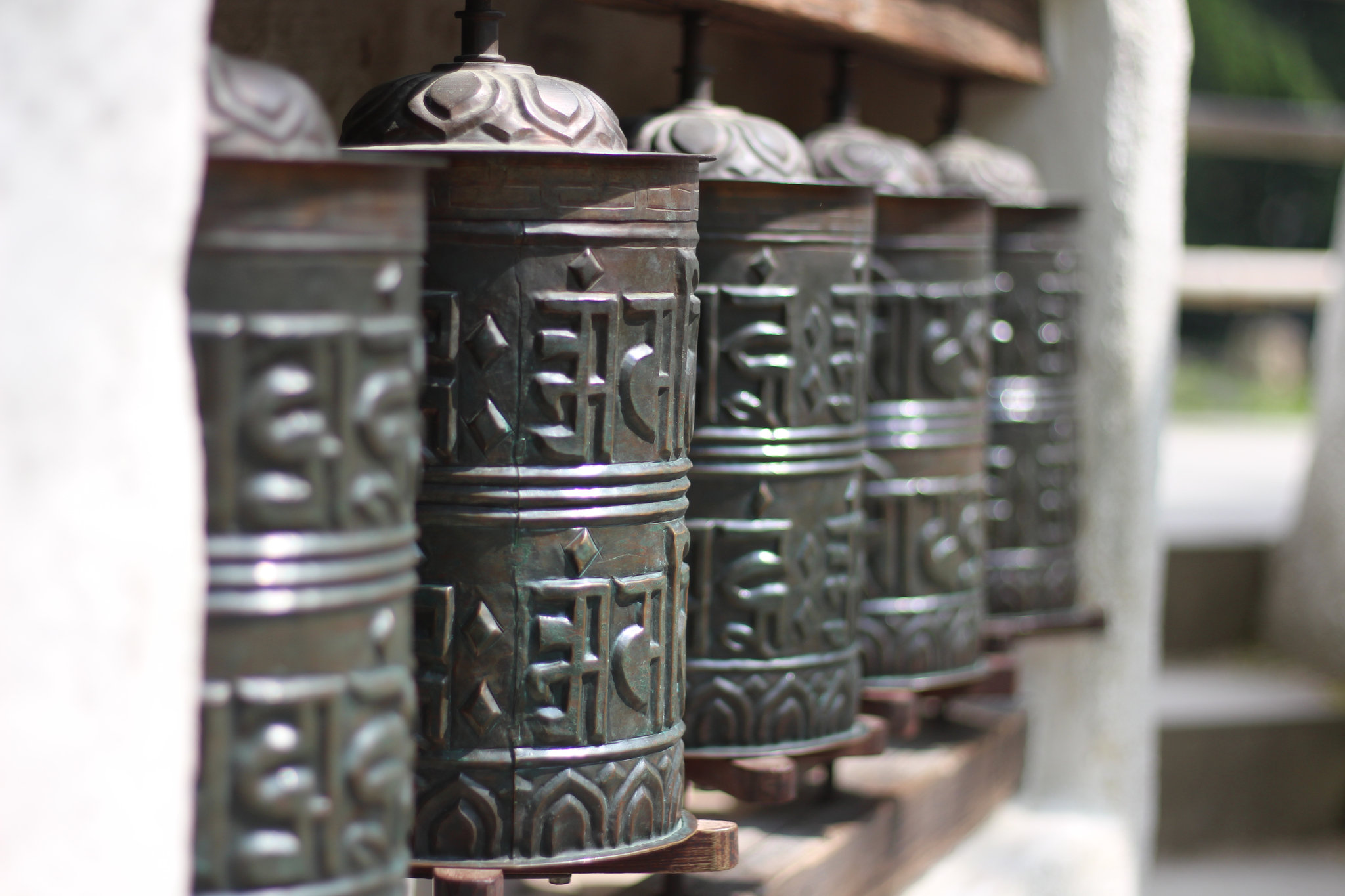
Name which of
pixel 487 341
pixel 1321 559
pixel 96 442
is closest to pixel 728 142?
pixel 487 341

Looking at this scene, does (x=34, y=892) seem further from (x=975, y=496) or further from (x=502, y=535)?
(x=975, y=496)

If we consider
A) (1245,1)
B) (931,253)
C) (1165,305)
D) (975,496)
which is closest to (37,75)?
(931,253)

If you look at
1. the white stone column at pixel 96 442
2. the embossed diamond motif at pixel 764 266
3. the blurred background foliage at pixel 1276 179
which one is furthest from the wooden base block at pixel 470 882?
the blurred background foliage at pixel 1276 179

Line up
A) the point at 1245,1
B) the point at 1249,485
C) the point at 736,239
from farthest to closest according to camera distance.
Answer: the point at 1245,1
the point at 1249,485
the point at 736,239

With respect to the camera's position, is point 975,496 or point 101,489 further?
point 975,496

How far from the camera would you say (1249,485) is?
5906 millimetres

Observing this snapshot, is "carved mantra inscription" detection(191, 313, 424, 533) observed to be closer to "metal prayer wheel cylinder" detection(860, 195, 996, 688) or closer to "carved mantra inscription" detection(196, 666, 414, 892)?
"carved mantra inscription" detection(196, 666, 414, 892)

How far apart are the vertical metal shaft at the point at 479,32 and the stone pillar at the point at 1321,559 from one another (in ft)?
11.7

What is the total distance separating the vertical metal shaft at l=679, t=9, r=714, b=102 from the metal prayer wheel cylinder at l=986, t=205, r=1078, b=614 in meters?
0.87

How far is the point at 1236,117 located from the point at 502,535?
534 cm

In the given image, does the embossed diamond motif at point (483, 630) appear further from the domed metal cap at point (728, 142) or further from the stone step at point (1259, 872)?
the stone step at point (1259, 872)

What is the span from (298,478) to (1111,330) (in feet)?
7.81

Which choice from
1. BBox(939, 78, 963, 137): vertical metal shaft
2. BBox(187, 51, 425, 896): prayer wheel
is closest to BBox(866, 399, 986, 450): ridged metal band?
BBox(939, 78, 963, 137): vertical metal shaft

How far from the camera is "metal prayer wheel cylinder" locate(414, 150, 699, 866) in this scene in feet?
4.93
